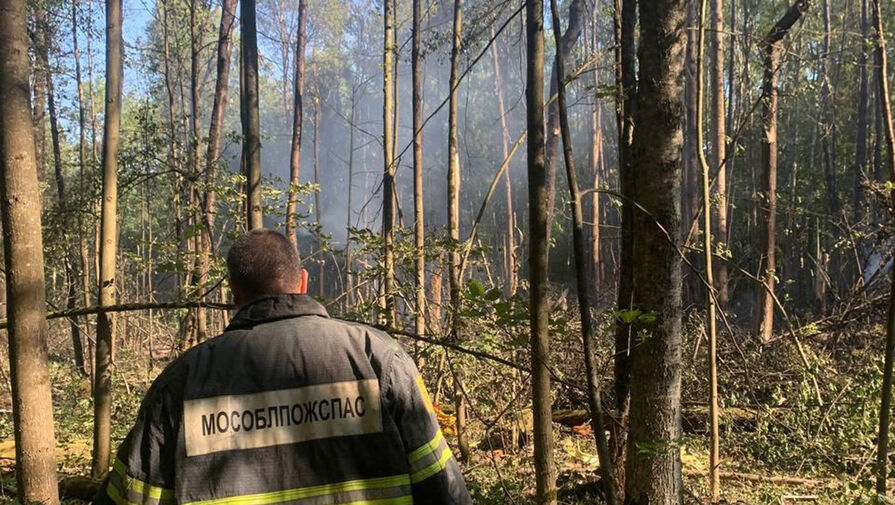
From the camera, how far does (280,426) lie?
1681mm

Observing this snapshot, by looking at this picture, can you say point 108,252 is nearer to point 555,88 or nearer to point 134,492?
point 134,492

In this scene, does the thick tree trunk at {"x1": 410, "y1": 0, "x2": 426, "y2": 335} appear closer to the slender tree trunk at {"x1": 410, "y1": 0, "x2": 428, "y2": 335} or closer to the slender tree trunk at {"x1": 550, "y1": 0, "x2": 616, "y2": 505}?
the slender tree trunk at {"x1": 410, "y1": 0, "x2": 428, "y2": 335}

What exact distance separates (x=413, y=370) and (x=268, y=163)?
53.2 meters

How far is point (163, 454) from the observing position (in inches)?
66.0

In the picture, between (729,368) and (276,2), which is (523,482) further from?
(276,2)

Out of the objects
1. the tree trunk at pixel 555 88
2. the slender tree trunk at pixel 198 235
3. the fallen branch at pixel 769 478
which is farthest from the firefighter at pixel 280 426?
the tree trunk at pixel 555 88

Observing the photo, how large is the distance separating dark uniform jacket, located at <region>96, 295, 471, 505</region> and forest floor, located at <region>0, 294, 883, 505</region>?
123 inches

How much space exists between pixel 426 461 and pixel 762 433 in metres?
5.66

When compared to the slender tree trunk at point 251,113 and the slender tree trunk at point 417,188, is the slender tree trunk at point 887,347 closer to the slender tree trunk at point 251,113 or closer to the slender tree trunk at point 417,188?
the slender tree trunk at point 417,188

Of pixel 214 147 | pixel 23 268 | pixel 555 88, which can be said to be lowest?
pixel 23 268

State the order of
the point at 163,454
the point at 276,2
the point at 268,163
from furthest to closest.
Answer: the point at 268,163, the point at 276,2, the point at 163,454

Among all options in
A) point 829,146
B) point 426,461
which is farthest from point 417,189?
point 829,146

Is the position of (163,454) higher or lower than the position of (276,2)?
lower


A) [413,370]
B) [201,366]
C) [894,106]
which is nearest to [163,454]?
[201,366]
